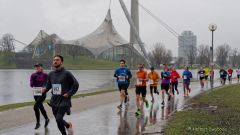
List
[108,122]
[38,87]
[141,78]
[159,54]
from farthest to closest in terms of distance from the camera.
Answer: [159,54], [141,78], [108,122], [38,87]

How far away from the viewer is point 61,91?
26.5ft

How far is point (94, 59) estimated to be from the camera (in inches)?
5423

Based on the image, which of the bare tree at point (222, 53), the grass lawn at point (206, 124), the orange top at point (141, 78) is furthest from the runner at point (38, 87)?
the bare tree at point (222, 53)

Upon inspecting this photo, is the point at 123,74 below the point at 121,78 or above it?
above

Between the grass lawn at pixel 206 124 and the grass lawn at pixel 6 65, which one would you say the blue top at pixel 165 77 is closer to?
the grass lawn at pixel 206 124

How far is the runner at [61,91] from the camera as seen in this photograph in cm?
801

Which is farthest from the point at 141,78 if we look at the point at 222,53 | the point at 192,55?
the point at 222,53

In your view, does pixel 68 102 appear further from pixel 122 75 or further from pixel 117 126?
pixel 122 75

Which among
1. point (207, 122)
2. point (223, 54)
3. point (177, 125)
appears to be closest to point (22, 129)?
point (177, 125)

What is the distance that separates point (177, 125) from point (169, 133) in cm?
115

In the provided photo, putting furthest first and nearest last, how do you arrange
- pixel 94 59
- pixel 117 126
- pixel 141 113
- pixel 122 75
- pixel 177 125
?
1. pixel 94 59
2. pixel 122 75
3. pixel 141 113
4. pixel 117 126
5. pixel 177 125

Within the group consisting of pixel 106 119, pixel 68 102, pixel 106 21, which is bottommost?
pixel 106 119

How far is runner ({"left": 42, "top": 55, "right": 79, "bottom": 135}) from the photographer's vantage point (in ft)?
26.3

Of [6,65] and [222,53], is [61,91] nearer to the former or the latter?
[6,65]
